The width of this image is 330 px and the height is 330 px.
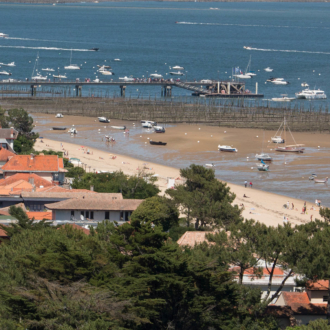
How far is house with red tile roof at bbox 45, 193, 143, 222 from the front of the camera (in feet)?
124

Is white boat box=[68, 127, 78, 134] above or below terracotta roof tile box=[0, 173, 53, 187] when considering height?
above

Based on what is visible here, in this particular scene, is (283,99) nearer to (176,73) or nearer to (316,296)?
(176,73)

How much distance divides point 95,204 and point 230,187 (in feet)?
67.8

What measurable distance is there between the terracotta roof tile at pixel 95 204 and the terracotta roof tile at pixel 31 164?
32.5ft

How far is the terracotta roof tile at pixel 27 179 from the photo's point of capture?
45.5m

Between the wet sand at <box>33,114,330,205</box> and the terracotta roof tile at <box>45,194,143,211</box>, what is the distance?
68.3 feet

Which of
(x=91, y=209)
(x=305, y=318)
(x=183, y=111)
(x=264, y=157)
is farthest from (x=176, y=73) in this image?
(x=305, y=318)

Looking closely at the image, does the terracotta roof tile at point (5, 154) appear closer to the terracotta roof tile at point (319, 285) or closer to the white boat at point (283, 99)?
the terracotta roof tile at point (319, 285)

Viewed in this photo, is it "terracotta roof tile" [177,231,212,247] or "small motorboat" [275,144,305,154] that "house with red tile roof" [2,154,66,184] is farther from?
"small motorboat" [275,144,305,154]

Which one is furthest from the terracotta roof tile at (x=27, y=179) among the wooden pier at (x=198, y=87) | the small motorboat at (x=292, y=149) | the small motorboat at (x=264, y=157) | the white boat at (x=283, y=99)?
the white boat at (x=283, y=99)

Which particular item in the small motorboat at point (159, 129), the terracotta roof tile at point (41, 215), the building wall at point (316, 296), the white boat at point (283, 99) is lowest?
the building wall at point (316, 296)

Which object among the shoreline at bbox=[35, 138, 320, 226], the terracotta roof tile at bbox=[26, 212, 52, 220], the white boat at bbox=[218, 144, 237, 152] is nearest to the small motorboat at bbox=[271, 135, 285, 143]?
Answer: the white boat at bbox=[218, 144, 237, 152]

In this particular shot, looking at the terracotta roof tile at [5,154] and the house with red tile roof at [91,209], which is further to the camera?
the terracotta roof tile at [5,154]

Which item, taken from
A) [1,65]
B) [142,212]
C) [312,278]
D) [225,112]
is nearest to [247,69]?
[1,65]
